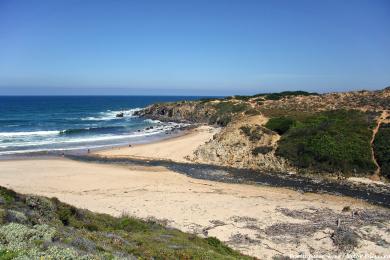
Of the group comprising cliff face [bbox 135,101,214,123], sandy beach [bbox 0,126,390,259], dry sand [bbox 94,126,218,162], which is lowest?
sandy beach [bbox 0,126,390,259]

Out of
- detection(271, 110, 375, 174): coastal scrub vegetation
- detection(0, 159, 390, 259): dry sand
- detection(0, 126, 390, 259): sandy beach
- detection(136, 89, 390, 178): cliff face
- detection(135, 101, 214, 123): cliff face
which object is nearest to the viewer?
detection(0, 159, 390, 259): dry sand

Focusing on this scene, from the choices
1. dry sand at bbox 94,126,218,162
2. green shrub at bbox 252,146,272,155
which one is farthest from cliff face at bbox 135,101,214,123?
green shrub at bbox 252,146,272,155

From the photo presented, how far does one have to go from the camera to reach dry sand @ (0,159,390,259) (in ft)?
55.2

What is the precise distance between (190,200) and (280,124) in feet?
64.5

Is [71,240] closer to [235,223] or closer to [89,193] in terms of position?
[235,223]

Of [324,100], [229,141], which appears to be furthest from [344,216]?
[324,100]

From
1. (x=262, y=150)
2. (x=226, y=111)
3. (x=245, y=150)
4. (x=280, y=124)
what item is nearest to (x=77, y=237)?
(x=262, y=150)

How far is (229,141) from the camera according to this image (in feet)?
124

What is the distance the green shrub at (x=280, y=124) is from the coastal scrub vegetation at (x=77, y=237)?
2520 centimetres

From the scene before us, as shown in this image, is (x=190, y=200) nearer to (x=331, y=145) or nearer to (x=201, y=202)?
(x=201, y=202)

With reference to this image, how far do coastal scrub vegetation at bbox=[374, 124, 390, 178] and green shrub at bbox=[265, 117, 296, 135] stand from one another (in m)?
8.78

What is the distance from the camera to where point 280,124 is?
128ft

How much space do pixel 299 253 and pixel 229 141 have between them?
22.7 m

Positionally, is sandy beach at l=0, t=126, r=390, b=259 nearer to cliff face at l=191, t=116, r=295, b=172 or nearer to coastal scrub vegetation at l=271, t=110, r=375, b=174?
cliff face at l=191, t=116, r=295, b=172
